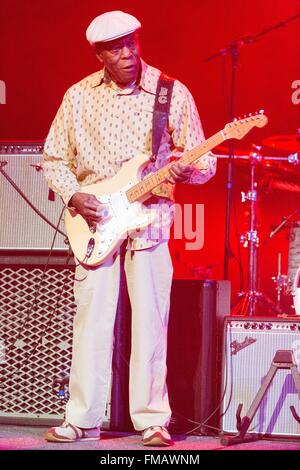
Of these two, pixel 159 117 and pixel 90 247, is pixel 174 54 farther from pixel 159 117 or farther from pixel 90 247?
pixel 90 247

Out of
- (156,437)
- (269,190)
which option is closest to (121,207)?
(156,437)

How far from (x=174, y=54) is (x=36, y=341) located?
3318 millimetres

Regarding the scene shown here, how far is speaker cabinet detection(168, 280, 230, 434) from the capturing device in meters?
4.61

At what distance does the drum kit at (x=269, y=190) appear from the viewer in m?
6.26

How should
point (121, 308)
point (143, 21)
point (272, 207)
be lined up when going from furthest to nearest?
point (272, 207) < point (143, 21) < point (121, 308)

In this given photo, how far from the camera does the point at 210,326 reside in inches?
183

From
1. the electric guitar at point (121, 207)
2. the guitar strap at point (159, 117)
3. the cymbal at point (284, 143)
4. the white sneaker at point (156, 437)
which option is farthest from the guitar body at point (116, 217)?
the cymbal at point (284, 143)

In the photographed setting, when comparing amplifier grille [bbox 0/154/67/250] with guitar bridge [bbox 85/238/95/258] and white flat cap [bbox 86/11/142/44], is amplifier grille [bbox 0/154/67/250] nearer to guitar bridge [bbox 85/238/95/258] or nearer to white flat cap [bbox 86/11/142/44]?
guitar bridge [bbox 85/238/95/258]

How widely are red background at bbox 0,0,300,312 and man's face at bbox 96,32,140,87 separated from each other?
275 centimetres

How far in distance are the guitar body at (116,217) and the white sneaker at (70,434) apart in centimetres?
77

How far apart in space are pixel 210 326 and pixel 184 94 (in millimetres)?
1220

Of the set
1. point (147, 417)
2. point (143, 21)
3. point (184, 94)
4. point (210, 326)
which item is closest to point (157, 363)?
point (147, 417)

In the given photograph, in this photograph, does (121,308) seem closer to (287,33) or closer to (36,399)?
(36,399)

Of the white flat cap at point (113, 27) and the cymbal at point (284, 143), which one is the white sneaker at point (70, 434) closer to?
the white flat cap at point (113, 27)
